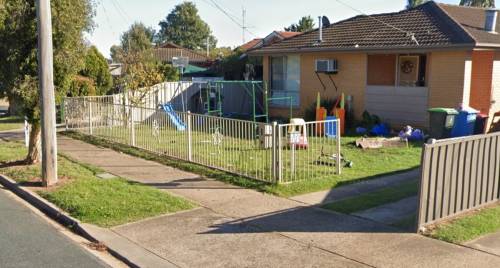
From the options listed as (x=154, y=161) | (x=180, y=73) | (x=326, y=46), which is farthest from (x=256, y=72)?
(x=154, y=161)

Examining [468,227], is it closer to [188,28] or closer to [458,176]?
[458,176]

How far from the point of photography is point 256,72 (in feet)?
106

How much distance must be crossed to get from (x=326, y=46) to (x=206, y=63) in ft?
87.8

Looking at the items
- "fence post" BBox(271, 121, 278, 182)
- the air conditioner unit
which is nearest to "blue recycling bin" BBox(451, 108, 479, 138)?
the air conditioner unit

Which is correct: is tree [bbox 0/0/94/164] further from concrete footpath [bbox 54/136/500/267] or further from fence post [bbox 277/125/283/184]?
fence post [bbox 277/125/283/184]

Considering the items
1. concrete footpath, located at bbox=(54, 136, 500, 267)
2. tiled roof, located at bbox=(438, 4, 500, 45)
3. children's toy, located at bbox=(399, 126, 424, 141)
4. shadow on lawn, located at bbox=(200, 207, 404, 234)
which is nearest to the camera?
concrete footpath, located at bbox=(54, 136, 500, 267)

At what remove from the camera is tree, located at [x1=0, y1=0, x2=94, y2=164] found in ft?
34.4

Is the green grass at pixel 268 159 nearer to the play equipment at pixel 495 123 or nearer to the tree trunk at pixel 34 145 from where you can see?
the tree trunk at pixel 34 145

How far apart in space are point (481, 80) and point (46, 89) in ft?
43.7

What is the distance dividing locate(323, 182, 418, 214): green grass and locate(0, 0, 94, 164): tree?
20.7 ft

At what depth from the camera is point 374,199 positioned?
8.52m

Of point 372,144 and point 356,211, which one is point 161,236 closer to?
point 356,211

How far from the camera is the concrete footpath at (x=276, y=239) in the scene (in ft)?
19.5

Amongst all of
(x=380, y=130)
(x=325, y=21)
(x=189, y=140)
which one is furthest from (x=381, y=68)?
(x=189, y=140)
